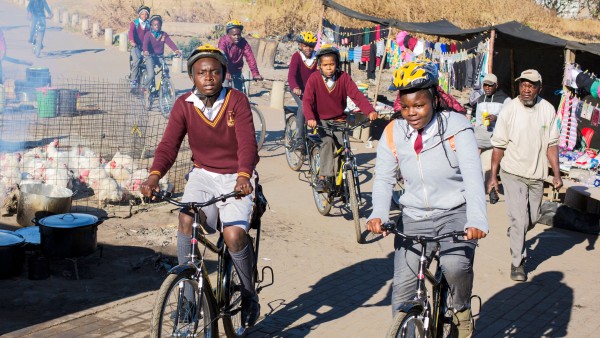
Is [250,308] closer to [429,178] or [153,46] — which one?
[429,178]

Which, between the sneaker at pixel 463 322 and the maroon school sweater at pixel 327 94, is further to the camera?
the maroon school sweater at pixel 327 94

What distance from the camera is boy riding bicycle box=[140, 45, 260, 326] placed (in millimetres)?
5395

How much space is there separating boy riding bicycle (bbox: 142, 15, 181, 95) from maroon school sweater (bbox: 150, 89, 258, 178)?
1206 cm

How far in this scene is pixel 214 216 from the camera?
548 cm

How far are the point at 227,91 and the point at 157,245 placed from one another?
3.10 meters

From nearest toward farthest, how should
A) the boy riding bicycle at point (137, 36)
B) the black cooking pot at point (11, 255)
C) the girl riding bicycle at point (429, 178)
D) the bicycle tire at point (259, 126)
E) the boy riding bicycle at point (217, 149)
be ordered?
the girl riding bicycle at point (429, 178), the boy riding bicycle at point (217, 149), the black cooking pot at point (11, 255), the bicycle tire at point (259, 126), the boy riding bicycle at point (137, 36)

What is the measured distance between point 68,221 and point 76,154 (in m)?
3.07

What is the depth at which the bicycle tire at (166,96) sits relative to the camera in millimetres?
16328

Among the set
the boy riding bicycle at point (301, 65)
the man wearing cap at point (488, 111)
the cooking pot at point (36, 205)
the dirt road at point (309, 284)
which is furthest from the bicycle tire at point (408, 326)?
the man wearing cap at point (488, 111)

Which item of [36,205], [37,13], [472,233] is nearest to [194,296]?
[472,233]

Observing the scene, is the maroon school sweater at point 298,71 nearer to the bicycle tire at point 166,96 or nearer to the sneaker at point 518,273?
the bicycle tire at point 166,96

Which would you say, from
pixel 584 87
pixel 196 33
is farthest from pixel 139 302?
pixel 196 33

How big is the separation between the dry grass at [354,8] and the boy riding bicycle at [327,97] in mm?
20940

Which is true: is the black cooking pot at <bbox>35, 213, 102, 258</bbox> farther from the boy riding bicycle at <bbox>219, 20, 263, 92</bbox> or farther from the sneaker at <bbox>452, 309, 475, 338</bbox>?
the boy riding bicycle at <bbox>219, 20, 263, 92</bbox>
